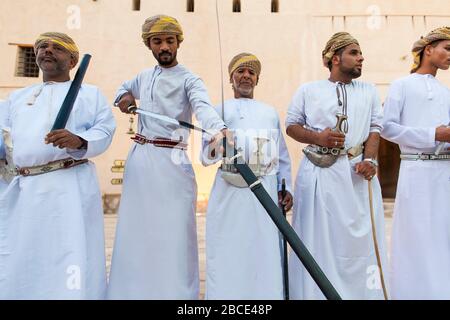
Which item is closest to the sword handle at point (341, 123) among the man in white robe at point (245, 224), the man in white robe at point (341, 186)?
the man in white robe at point (341, 186)

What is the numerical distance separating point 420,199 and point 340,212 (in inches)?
25.8

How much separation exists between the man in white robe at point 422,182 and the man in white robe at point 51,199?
2.03 m

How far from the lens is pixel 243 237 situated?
2.64 m

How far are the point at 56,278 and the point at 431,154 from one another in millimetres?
2563

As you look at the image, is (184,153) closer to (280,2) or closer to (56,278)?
(56,278)

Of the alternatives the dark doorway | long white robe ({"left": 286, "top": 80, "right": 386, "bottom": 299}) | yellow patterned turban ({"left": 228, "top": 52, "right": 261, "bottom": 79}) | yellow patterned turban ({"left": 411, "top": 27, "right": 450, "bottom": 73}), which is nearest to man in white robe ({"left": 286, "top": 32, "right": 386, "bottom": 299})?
long white robe ({"left": 286, "top": 80, "right": 386, "bottom": 299})

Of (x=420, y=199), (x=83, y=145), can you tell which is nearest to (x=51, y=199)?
(x=83, y=145)

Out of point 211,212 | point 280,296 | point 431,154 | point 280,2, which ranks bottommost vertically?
point 280,296

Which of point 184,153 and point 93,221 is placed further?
point 184,153

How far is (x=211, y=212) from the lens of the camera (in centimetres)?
274

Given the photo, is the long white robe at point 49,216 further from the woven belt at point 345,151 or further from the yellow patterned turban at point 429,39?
the yellow patterned turban at point 429,39

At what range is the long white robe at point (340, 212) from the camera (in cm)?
263
